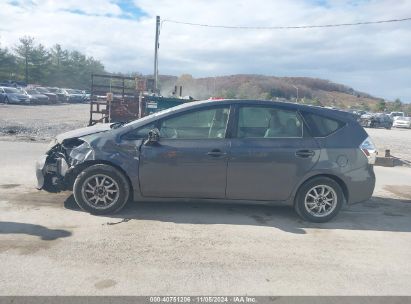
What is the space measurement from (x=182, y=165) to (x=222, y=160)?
20.8 inches

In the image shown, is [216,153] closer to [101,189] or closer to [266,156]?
[266,156]

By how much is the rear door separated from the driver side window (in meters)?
0.22

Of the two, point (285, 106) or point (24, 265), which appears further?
point (285, 106)

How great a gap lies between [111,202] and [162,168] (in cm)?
81

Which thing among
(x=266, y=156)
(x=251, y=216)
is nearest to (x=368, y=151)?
(x=266, y=156)

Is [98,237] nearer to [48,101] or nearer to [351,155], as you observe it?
[351,155]

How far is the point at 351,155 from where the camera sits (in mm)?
5750

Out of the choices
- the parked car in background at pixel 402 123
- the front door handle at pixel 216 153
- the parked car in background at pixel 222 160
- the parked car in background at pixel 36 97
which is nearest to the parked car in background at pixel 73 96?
the parked car in background at pixel 36 97

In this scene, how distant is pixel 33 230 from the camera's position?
15.9 feet

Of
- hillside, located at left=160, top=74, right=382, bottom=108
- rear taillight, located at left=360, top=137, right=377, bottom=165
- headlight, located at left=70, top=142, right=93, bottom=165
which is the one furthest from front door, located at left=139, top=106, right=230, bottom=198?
hillside, located at left=160, top=74, right=382, bottom=108

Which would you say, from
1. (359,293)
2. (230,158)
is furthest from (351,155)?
(359,293)

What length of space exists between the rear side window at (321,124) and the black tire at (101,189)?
264 centimetres

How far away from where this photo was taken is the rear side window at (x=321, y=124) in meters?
5.81

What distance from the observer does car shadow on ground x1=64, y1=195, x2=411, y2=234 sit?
218 inches
